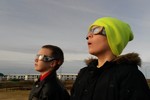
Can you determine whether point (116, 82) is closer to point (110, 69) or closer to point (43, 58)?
point (110, 69)

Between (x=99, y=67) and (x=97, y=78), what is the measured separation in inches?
6.8

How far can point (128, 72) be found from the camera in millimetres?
3609

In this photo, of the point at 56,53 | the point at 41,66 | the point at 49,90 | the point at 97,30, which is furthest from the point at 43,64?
the point at 97,30

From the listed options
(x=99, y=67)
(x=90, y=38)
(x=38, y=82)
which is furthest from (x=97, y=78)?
(x=38, y=82)

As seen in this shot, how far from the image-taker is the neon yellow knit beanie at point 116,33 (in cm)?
389

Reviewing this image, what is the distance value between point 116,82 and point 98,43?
0.61 meters

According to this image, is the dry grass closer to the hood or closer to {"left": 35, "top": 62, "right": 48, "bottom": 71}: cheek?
{"left": 35, "top": 62, "right": 48, "bottom": 71}: cheek

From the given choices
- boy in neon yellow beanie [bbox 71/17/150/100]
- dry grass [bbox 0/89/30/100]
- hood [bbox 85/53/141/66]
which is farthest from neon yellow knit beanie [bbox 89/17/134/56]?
dry grass [bbox 0/89/30/100]

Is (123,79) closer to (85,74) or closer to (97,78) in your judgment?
(97,78)

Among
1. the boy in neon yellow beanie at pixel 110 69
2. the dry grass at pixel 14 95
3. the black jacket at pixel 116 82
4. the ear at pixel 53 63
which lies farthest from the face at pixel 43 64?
the dry grass at pixel 14 95

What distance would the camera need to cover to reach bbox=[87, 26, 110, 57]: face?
392cm

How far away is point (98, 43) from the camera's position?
394cm

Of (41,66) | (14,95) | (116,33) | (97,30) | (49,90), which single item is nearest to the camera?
(116,33)

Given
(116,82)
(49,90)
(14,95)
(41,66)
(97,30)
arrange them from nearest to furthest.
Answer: (116,82) < (97,30) < (49,90) < (41,66) < (14,95)
